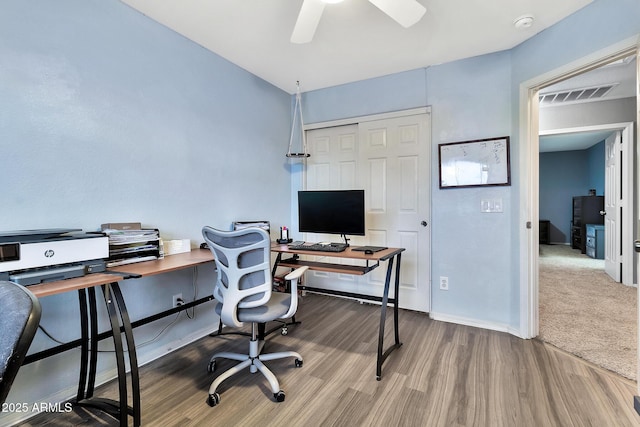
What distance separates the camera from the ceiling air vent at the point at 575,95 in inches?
144

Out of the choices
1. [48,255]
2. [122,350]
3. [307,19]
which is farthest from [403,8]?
[122,350]

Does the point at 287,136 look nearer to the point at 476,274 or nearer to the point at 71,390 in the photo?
the point at 476,274

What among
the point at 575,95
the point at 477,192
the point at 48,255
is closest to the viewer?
the point at 48,255

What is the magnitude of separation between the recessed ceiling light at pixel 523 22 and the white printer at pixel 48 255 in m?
3.06

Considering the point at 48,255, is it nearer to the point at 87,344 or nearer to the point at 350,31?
the point at 87,344

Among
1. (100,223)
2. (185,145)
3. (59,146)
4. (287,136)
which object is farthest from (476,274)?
(59,146)

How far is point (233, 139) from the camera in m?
2.91

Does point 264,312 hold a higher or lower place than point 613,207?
lower

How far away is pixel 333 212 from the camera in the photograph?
2670mm

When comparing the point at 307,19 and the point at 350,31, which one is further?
the point at 350,31

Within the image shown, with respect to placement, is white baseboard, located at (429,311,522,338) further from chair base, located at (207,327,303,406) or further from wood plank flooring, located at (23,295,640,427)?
chair base, located at (207,327,303,406)

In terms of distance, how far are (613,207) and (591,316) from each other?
7.30 ft

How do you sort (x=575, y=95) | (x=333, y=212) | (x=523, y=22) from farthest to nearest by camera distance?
(x=575, y=95) → (x=333, y=212) → (x=523, y=22)

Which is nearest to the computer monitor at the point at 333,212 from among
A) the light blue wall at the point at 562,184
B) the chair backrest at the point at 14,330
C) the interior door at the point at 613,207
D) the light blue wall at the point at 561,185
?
the chair backrest at the point at 14,330
